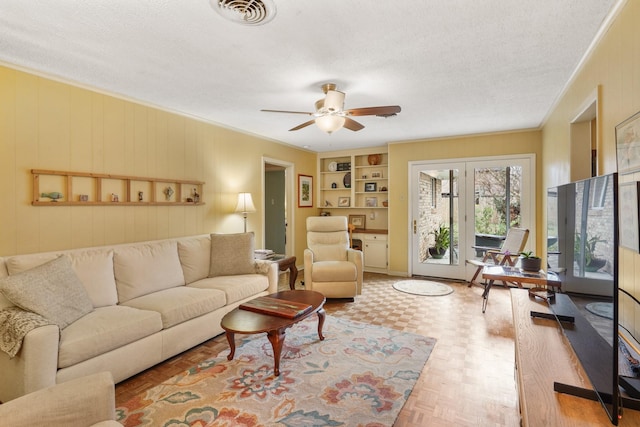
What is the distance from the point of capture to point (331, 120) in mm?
2885

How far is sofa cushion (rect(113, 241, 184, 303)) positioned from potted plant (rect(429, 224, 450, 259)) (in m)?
4.11

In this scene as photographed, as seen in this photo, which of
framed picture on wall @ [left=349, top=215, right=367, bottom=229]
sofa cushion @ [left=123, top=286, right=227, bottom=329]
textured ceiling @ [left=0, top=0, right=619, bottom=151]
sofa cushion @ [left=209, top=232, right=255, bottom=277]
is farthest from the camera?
framed picture on wall @ [left=349, top=215, right=367, bottom=229]

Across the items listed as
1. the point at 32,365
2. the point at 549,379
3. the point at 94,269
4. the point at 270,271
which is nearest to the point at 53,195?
the point at 94,269

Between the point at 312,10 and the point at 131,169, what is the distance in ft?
8.50

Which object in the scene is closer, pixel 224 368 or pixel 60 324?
pixel 60 324

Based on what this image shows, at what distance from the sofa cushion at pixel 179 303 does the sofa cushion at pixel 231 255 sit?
557 millimetres

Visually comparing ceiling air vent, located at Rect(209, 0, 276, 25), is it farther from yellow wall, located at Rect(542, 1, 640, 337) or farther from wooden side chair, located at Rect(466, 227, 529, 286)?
wooden side chair, located at Rect(466, 227, 529, 286)

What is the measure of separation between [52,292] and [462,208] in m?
5.18

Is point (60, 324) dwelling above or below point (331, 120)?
below

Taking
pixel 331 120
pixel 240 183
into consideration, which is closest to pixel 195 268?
pixel 240 183

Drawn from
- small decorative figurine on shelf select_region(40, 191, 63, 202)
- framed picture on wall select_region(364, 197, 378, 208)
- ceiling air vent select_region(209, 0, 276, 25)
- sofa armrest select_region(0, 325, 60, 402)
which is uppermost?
ceiling air vent select_region(209, 0, 276, 25)

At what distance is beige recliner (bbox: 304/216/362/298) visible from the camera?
13.3ft

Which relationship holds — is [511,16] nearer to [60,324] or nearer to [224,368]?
[224,368]

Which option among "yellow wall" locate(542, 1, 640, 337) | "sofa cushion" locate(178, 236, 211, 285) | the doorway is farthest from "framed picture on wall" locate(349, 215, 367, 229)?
"yellow wall" locate(542, 1, 640, 337)
